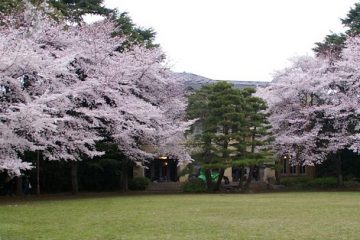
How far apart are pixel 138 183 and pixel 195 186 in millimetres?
5174

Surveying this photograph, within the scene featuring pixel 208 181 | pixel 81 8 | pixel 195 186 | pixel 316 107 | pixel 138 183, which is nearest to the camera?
pixel 195 186

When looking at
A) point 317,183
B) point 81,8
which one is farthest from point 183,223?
point 317,183

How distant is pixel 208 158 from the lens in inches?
1169

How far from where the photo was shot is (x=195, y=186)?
30.7 metres

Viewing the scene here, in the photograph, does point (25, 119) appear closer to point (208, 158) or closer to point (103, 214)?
point (103, 214)

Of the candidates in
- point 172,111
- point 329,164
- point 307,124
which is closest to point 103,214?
point 172,111

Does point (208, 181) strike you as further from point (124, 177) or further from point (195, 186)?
point (124, 177)

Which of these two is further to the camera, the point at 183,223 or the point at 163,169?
the point at 163,169

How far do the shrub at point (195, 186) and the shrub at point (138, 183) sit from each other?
4.08 metres

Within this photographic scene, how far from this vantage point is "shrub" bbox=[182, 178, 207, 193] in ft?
100

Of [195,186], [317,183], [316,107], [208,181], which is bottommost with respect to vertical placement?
[317,183]

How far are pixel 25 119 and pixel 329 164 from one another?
84.5 ft

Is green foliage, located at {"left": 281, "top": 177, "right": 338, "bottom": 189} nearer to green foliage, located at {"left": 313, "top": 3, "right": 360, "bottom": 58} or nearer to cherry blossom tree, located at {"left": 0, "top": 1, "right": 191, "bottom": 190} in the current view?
green foliage, located at {"left": 313, "top": 3, "right": 360, "bottom": 58}

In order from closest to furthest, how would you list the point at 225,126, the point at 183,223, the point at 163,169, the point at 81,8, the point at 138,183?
the point at 183,223 < the point at 225,126 < the point at 81,8 < the point at 138,183 < the point at 163,169
